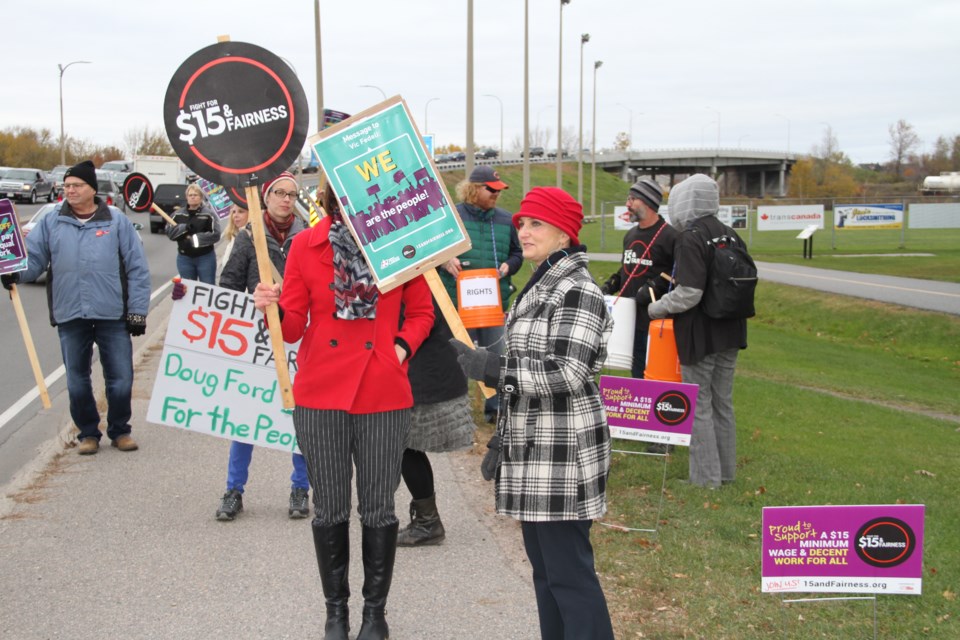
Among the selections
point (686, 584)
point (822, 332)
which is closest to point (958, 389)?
point (822, 332)

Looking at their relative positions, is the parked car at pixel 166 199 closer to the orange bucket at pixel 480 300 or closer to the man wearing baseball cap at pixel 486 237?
the man wearing baseball cap at pixel 486 237

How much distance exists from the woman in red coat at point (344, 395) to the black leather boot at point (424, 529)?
1317 mm

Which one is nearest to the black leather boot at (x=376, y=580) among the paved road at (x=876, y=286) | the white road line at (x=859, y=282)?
the paved road at (x=876, y=286)

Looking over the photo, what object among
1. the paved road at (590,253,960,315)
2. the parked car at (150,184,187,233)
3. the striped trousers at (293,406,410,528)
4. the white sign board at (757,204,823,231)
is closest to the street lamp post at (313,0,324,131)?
the parked car at (150,184,187,233)

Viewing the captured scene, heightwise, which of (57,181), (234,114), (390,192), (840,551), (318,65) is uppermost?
(318,65)

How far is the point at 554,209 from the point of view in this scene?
12.1 ft

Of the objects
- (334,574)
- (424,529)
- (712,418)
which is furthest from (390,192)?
(712,418)

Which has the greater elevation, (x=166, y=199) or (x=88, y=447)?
(x=166, y=199)

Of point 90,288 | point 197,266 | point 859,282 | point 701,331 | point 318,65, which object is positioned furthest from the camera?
point 318,65

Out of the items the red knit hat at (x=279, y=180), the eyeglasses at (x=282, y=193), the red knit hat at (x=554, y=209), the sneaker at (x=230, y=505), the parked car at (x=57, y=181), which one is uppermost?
the parked car at (x=57, y=181)

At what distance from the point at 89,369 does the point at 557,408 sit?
17.5ft

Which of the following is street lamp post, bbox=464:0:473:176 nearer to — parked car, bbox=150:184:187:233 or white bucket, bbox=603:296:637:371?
parked car, bbox=150:184:187:233

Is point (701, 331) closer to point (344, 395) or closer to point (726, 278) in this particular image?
point (726, 278)

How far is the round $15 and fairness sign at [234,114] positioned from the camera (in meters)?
4.35
